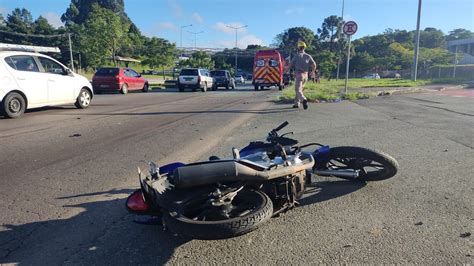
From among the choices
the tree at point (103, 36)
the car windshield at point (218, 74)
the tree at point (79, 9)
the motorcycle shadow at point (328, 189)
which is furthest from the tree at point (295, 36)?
the motorcycle shadow at point (328, 189)

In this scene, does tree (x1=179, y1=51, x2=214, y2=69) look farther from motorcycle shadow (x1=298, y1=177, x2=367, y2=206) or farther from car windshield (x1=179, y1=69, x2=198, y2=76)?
motorcycle shadow (x1=298, y1=177, x2=367, y2=206)

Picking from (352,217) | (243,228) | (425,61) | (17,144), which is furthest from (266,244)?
(425,61)

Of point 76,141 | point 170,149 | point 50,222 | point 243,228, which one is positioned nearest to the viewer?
point 243,228

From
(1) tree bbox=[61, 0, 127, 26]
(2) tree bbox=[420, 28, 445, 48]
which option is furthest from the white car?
(2) tree bbox=[420, 28, 445, 48]

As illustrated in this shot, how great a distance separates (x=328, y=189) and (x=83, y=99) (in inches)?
425

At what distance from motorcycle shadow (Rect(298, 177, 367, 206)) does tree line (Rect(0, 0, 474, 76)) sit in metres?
33.1

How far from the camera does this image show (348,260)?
2889 millimetres

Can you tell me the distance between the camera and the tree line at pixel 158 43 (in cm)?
4900

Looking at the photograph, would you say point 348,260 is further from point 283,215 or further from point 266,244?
point 283,215

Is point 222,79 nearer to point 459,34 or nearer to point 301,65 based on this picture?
point 301,65

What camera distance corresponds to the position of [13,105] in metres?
10.3

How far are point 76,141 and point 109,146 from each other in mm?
886

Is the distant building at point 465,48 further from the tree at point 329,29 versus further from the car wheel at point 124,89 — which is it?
the car wheel at point 124,89

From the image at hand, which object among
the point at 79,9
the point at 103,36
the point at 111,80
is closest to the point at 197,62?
the point at 103,36
